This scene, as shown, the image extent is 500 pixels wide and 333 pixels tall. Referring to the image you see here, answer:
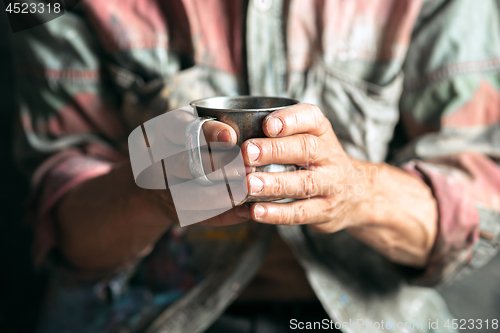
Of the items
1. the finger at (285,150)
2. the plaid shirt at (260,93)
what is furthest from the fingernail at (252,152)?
the plaid shirt at (260,93)

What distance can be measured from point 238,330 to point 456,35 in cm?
66

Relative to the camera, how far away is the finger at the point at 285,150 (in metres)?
0.34

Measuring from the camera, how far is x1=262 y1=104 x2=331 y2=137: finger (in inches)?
13.5

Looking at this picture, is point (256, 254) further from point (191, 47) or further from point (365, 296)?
point (191, 47)

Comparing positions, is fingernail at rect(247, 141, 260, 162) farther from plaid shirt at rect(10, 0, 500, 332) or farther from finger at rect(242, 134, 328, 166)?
plaid shirt at rect(10, 0, 500, 332)

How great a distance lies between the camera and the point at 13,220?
3.05 ft

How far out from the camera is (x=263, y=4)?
0.62 m

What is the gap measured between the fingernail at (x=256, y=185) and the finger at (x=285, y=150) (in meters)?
0.02

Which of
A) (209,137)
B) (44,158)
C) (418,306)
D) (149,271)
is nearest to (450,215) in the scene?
(418,306)

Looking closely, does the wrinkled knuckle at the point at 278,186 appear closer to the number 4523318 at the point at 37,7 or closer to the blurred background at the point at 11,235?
the number 4523318 at the point at 37,7

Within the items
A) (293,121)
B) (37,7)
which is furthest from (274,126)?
(37,7)

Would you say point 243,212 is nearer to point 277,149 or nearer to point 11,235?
point 277,149

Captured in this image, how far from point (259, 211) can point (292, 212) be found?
0.04 metres

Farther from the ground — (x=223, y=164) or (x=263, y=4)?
(x=263, y=4)
